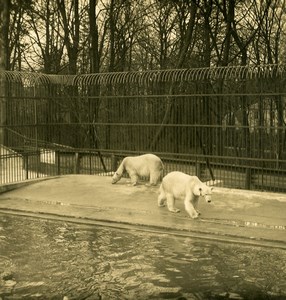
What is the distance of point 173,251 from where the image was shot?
918 cm

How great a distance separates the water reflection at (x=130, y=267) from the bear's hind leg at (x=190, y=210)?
1.16 meters

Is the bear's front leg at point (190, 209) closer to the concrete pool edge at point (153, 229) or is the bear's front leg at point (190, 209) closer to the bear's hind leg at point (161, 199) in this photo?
the concrete pool edge at point (153, 229)

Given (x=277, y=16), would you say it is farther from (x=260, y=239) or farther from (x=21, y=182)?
(x=260, y=239)

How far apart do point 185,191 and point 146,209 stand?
1.11 metres

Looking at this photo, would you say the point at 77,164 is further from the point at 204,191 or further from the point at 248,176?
the point at 204,191

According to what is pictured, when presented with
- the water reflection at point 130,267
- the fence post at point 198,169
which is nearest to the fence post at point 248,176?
the fence post at point 198,169

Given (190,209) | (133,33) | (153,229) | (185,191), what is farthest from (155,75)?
(133,33)

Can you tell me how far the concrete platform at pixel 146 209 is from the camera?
10.3 m

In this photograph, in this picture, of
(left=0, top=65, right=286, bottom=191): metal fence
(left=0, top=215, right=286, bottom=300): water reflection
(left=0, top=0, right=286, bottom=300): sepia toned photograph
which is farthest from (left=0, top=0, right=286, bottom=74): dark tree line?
(left=0, top=215, right=286, bottom=300): water reflection

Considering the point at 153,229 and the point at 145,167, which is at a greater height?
the point at 145,167

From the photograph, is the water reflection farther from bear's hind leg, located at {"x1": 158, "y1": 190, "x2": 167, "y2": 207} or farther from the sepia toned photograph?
bear's hind leg, located at {"x1": 158, "y1": 190, "x2": 167, "y2": 207}

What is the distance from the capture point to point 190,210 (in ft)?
36.4

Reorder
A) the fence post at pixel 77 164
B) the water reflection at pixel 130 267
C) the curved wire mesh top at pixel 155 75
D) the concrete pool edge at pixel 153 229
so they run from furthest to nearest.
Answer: the fence post at pixel 77 164, the curved wire mesh top at pixel 155 75, the concrete pool edge at pixel 153 229, the water reflection at pixel 130 267

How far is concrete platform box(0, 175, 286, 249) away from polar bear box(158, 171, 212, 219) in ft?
0.66
